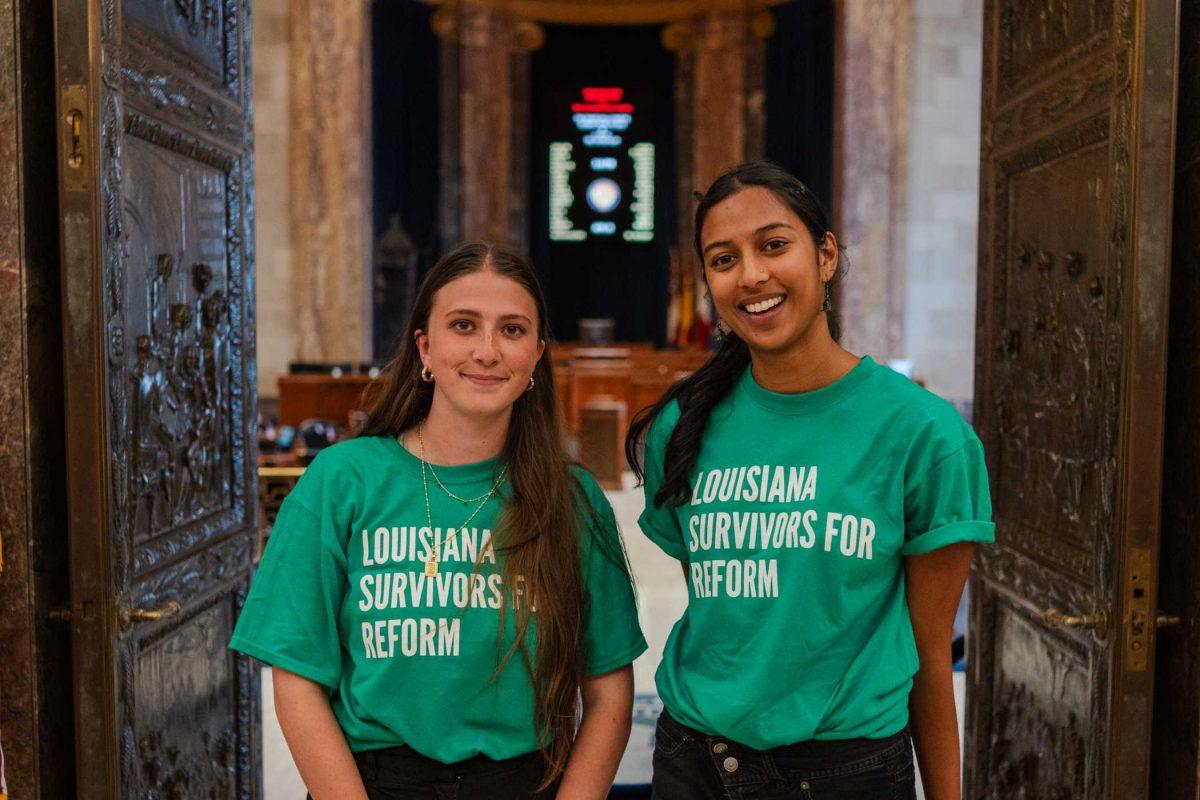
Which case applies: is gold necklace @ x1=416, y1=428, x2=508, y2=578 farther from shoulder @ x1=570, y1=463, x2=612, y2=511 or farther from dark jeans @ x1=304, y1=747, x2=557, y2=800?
dark jeans @ x1=304, y1=747, x2=557, y2=800

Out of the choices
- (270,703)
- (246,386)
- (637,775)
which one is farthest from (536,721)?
(270,703)

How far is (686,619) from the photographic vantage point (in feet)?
5.91

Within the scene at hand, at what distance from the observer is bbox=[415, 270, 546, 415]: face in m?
1.77

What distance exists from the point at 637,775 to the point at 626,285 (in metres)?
12.8

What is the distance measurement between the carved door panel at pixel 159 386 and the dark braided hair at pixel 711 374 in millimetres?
1064

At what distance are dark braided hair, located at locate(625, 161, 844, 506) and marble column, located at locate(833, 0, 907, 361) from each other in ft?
34.0

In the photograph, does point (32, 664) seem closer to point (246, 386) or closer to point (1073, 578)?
point (246, 386)

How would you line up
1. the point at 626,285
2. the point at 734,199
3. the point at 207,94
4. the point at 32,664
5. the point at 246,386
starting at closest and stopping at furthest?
the point at 734,199 → the point at 32,664 → the point at 207,94 → the point at 246,386 → the point at 626,285

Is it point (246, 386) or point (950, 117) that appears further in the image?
point (950, 117)

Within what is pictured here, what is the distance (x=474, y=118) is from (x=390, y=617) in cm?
1331

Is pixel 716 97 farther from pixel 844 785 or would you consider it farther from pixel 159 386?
pixel 844 785

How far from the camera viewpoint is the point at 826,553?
64.8 inches

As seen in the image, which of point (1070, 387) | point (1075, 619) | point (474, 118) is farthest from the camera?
point (474, 118)

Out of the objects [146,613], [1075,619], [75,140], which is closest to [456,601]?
[146,613]
